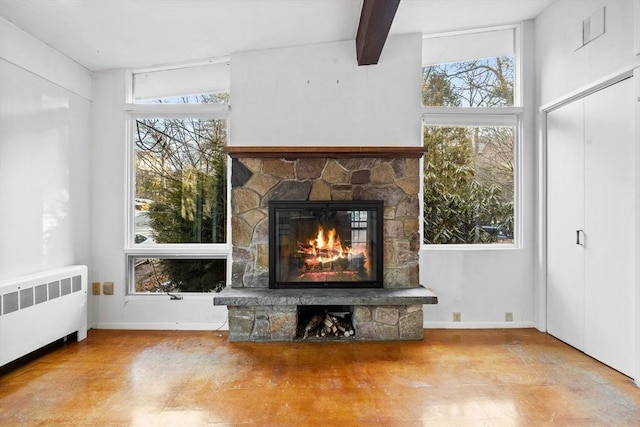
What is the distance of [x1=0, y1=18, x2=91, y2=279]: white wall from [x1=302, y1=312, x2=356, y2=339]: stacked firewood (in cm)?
227

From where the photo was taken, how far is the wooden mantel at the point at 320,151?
10.9ft

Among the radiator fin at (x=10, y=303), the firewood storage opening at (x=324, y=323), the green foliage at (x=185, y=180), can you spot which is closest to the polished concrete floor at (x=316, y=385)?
the firewood storage opening at (x=324, y=323)

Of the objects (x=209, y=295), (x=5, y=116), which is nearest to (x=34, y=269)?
(x=5, y=116)

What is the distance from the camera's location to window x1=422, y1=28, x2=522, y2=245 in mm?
3713

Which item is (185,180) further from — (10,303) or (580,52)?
(580,52)

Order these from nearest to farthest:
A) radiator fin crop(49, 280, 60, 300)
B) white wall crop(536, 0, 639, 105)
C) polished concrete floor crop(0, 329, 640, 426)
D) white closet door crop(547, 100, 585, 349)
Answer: polished concrete floor crop(0, 329, 640, 426), white wall crop(536, 0, 639, 105), radiator fin crop(49, 280, 60, 300), white closet door crop(547, 100, 585, 349)

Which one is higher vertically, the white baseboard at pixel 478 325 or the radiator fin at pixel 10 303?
the radiator fin at pixel 10 303

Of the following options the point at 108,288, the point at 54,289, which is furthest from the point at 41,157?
the point at 108,288

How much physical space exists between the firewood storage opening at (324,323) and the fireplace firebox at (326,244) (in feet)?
1.05

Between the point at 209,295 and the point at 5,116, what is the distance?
2172 millimetres

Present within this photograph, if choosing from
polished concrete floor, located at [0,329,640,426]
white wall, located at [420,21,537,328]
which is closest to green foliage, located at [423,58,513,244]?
white wall, located at [420,21,537,328]

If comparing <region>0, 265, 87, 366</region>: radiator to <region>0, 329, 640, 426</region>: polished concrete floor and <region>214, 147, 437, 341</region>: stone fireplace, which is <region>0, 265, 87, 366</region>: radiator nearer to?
<region>0, 329, 640, 426</region>: polished concrete floor

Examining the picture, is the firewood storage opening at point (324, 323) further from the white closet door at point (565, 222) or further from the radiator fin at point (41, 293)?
the radiator fin at point (41, 293)

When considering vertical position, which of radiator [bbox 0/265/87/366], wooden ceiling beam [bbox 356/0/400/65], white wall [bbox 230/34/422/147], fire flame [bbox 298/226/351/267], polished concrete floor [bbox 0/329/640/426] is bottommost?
polished concrete floor [bbox 0/329/640/426]
